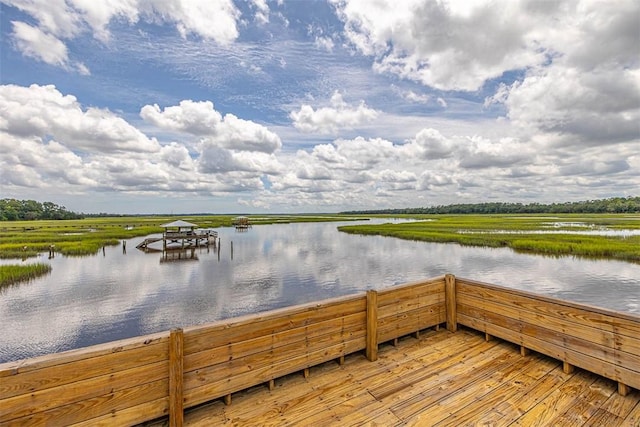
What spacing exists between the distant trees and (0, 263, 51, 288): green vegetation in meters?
104

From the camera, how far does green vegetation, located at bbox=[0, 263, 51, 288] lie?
57.0ft

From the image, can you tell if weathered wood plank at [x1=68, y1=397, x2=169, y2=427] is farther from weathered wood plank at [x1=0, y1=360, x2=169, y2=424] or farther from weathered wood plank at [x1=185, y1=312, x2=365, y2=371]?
weathered wood plank at [x1=185, y1=312, x2=365, y2=371]

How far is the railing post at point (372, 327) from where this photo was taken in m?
4.62

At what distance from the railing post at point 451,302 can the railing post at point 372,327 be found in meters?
1.93

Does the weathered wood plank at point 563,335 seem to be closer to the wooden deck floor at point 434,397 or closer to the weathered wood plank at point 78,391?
the wooden deck floor at point 434,397

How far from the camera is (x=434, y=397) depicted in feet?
12.2

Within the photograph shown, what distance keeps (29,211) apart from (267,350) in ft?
473

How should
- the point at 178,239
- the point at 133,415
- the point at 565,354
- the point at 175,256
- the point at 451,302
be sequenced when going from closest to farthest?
the point at 133,415 → the point at 565,354 → the point at 451,302 → the point at 175,256 → the point at 178,239

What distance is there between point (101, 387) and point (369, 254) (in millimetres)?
25297

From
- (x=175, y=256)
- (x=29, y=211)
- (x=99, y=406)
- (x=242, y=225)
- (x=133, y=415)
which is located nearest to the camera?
(x=99, y=406)

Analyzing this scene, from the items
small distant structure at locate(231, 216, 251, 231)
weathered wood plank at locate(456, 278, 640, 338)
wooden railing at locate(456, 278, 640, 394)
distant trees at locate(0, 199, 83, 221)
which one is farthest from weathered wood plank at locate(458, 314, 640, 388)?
distant trees at locate(0, 199, 83, 221)

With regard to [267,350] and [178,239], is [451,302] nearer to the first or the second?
[267,350]

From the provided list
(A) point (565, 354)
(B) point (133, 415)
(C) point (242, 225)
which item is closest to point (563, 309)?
(A) point (565, 354)

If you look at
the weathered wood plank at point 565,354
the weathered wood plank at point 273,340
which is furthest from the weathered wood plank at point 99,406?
the weathered wood plank at point 565,354
